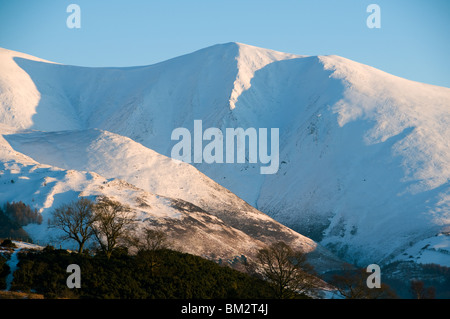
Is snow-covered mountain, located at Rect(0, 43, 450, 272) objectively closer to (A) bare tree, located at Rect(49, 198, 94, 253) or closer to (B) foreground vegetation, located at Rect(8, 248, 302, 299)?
(A) bare tree, located at Rect(49, 198, 94, 253)

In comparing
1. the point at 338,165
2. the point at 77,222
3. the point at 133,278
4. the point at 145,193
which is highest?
the point at 338,165

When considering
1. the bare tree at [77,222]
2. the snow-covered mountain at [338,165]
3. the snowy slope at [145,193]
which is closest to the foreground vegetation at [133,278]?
the bare tree at [77,222]

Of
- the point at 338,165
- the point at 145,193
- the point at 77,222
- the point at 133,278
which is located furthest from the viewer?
the point at 338,165

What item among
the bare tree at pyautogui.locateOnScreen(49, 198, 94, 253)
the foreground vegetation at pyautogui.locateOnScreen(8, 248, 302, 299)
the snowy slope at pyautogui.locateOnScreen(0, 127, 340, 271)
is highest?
the snowy slope at pyautogui.locateOnScreen(0, 127, 340, 271)

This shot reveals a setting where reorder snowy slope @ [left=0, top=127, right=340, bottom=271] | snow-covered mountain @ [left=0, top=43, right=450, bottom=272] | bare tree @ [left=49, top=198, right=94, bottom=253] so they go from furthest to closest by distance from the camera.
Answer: snow-covered mountain @ [left=0, top=43, right=450, bottom=272]
snowy slope @ [left=0, top=127, right=340, bottom=271]
bare tree @ [left=49, top=198, right=94, bottom=253]

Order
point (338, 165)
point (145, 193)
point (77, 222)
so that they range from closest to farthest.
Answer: point (77, 222) < point (145, 193) < point (338, 165)

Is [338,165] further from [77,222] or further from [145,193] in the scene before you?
[77,222]

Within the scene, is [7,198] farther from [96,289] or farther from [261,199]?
[261,199]

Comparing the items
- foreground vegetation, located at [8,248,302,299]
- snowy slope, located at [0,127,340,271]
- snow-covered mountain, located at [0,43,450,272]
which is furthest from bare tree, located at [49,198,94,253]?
snow-covered mountain, located at [0,43,450,272]

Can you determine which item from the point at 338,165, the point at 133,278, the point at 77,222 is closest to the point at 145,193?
the point at 77,222

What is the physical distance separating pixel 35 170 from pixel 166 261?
184ft

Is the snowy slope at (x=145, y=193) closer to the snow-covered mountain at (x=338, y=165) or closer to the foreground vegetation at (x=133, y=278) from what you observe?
the snow-covered mountain at (x=338, y=165)

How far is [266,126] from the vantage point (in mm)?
194625

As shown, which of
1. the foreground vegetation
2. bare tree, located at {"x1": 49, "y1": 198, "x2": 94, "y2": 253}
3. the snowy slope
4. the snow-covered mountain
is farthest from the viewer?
the snow-covered mountain
